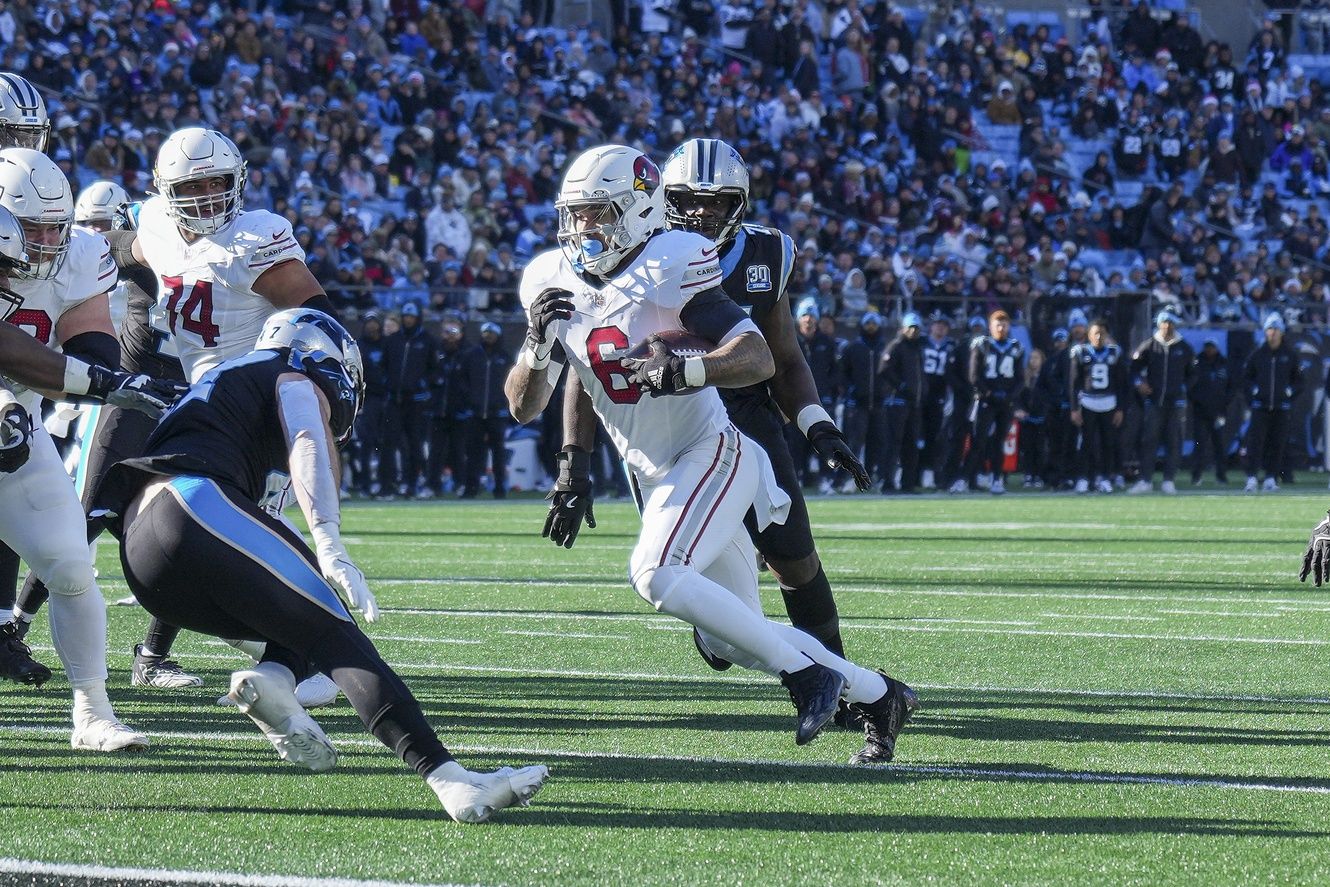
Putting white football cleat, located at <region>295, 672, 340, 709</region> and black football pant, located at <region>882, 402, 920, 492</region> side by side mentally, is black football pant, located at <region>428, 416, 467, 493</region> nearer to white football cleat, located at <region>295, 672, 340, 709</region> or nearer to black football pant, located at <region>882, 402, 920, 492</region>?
black football pant, located at <region>882, 402, 920, 492</region>

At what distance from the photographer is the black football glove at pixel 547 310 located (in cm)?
445

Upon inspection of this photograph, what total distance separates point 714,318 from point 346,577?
49.9 inches

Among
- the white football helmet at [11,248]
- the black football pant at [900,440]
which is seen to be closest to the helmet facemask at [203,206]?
the white football helmet at [11,248]

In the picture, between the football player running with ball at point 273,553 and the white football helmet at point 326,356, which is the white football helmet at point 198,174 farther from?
the football player running with ball at point 273,553

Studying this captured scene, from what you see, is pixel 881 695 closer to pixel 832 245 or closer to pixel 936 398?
pixel 936 398

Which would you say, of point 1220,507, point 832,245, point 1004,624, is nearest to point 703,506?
point 1004,624

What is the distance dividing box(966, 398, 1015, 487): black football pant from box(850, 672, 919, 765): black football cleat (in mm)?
12458

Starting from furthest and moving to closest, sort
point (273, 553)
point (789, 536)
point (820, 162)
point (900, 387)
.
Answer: point (820, 162) → point (900, 387) → point (789, 536) → point (273, 553)

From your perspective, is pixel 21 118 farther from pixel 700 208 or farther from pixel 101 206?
pixel 700 208

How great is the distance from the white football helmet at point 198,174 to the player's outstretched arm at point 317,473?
165 centimetres

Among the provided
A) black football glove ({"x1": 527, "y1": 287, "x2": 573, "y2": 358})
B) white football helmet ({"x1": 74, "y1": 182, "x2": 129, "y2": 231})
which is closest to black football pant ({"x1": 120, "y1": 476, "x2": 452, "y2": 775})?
black football glove ({"x1": 527, "y1": 287, "x2": 573, "y2": 358})

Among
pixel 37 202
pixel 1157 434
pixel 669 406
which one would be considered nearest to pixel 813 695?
pixel 669 406

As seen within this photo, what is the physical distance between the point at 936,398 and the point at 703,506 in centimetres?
1286

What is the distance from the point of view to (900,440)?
55.6 feet
